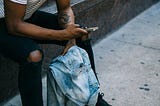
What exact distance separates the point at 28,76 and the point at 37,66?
89 millimetres

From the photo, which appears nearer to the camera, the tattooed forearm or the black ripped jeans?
the black ripped jeans

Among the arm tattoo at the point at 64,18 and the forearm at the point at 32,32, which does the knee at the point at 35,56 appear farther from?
the arm tattoo at the point at 64,18

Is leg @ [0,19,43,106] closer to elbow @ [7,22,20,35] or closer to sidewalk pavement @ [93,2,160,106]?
A: elbow @ [7,22,20,35]

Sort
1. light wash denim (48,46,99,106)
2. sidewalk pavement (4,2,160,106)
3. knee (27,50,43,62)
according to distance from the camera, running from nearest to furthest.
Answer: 1. knee (27,50,43,62)
2. light wash denim (48,46,99,106)
3. sidewalk pavement (4,2,160,106)

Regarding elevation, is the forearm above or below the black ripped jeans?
above

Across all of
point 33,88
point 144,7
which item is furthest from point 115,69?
point 144,7

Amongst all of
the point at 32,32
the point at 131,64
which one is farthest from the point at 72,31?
the point at 131,64

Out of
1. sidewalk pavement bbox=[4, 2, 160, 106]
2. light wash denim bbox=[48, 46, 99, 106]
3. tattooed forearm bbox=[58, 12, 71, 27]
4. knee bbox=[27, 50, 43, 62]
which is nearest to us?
knee bbox=[27, 50, 43, 62]

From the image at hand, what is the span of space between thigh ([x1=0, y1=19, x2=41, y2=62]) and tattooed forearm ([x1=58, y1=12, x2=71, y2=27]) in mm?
438

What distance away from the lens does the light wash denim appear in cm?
237

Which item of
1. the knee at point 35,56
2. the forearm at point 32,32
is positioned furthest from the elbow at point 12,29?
the knee at point 35,56

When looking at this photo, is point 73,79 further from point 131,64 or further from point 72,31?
point 131,64

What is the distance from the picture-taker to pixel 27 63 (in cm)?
222

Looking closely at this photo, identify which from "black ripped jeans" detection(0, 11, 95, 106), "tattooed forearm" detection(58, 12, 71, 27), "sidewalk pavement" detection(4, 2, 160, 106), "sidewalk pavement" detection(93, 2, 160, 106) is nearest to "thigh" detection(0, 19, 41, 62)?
"black ripped jeans" detection(0, 11, 95, 106)
